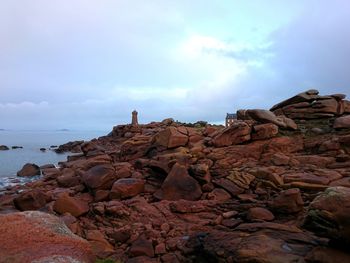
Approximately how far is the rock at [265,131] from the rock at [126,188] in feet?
19.9

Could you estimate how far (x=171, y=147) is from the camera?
19.2 meters

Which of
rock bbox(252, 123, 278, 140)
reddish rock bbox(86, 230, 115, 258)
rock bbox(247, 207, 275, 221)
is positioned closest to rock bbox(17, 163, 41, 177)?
reddish rock bbox(86, 230, 115, 258)

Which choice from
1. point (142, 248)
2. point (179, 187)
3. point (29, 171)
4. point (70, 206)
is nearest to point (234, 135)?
point (179, 187)

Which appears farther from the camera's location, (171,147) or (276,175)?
(171,147)

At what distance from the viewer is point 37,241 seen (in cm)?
795

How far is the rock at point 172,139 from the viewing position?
19219 mm

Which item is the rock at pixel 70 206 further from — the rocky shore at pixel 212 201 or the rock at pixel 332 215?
the rock at pixel 332 215

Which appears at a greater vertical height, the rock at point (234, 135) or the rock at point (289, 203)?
the rock at point (234, 135)

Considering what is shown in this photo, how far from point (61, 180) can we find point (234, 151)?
31.5 feet

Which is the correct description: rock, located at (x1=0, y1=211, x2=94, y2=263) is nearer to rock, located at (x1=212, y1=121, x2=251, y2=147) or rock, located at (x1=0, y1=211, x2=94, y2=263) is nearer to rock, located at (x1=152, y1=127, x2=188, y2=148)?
rock, located at (x1=212, y1=121, x2=251, y2=147)

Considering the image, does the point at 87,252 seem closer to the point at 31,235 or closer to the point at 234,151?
the point at 31,235

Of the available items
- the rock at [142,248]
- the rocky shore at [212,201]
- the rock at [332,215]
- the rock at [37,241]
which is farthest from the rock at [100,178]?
the rock at [332,215]

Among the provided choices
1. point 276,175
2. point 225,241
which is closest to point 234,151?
point 276,175

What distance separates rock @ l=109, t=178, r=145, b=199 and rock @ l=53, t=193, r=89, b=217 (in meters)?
1.27
